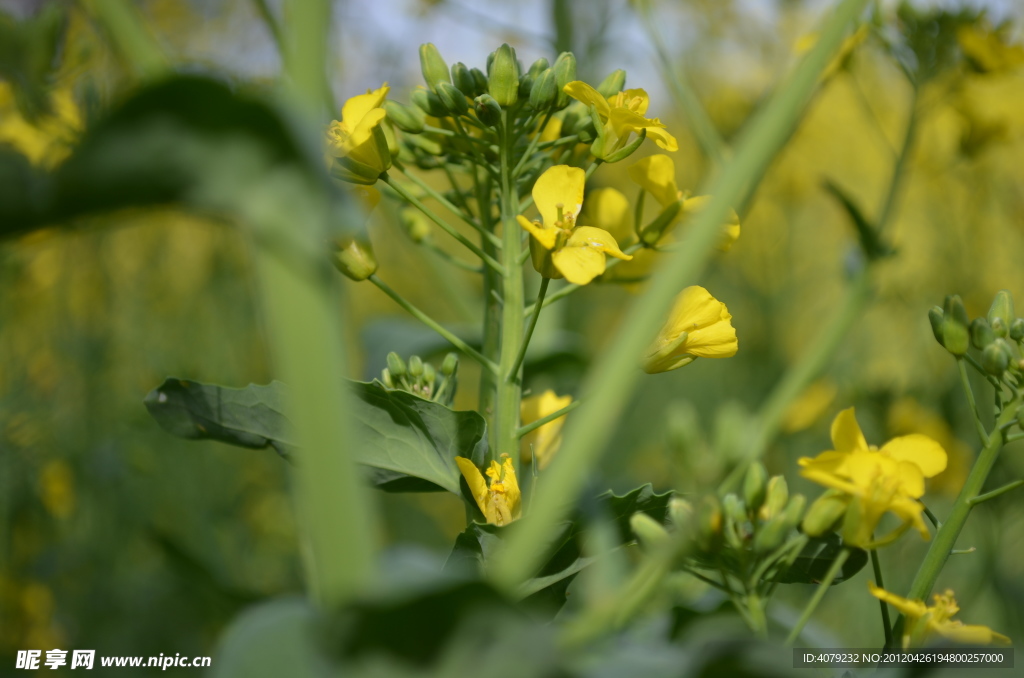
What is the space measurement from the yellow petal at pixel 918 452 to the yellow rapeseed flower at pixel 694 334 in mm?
98

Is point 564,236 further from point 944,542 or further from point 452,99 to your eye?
point 944,542

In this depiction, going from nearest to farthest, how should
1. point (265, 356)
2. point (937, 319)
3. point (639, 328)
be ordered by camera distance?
point (639, 328) → point (937, 319) → point (265, 356)

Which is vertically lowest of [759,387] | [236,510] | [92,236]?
[236,510]

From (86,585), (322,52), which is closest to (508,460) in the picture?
(322,52)

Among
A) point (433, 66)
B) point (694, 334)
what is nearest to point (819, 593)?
point (694, 334)

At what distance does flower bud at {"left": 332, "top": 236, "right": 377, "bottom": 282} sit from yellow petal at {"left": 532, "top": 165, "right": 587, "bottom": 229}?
0.35ft

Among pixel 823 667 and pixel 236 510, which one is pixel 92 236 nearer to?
pixel 236 510

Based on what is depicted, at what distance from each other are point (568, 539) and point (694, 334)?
146 mm

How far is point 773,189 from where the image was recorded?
1.96m

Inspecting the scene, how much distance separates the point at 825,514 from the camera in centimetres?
37

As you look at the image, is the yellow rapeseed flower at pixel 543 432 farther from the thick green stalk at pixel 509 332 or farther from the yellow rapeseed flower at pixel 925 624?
the yellow rapeseed flower at pixel 925 624

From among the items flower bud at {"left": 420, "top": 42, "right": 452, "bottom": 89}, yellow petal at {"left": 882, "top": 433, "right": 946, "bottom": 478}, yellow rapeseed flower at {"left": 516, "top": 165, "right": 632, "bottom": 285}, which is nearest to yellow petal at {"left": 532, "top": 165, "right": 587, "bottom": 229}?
yellow rapeseed flower at {"left": 516, "top": 165, "right": 632, "bottom": 285}

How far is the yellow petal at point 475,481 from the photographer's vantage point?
397 millimetres

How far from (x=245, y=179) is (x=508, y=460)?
0.22 meters
